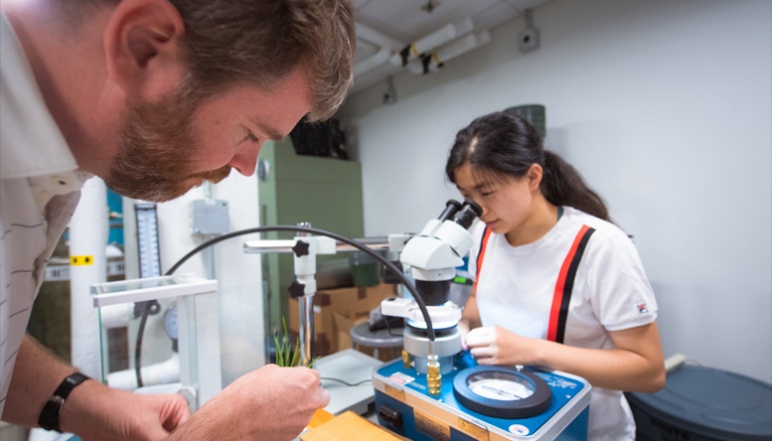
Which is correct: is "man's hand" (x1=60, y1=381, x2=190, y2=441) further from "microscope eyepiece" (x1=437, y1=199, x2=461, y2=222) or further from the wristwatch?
"microscope eyepiece" (x1=437, y1=199, x2=461, y2=222)

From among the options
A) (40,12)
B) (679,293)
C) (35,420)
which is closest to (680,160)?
(679,293)

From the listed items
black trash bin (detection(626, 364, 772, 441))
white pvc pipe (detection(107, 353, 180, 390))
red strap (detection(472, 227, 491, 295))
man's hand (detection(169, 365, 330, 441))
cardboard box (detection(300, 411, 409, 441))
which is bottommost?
black trash bin (detection(626, 364, 772, 441))

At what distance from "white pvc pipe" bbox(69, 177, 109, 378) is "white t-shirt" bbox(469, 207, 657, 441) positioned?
1470mm

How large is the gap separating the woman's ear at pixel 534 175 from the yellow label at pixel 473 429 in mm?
766

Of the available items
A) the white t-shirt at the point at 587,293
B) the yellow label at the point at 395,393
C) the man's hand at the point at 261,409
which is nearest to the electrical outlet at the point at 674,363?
the white t-shirt at the point at 587,293

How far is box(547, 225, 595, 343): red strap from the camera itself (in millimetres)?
990

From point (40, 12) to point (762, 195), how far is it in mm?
2292

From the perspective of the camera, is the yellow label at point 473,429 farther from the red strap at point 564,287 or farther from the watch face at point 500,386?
the red strap at point 564,287

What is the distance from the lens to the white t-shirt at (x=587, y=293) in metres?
0.89

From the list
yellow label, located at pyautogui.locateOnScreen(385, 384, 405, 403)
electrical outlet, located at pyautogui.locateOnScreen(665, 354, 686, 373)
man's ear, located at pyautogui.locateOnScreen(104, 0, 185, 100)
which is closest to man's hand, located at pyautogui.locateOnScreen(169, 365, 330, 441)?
yellow label, located at pyautogui.locateOnScreen(385, 384, 405, 403)

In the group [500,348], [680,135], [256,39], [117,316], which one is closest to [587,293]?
[500,348]

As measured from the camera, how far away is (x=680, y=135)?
1690 millimetres

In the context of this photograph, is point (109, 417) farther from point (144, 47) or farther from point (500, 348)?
point (500, 348)

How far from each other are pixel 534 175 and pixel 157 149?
1.02 m
